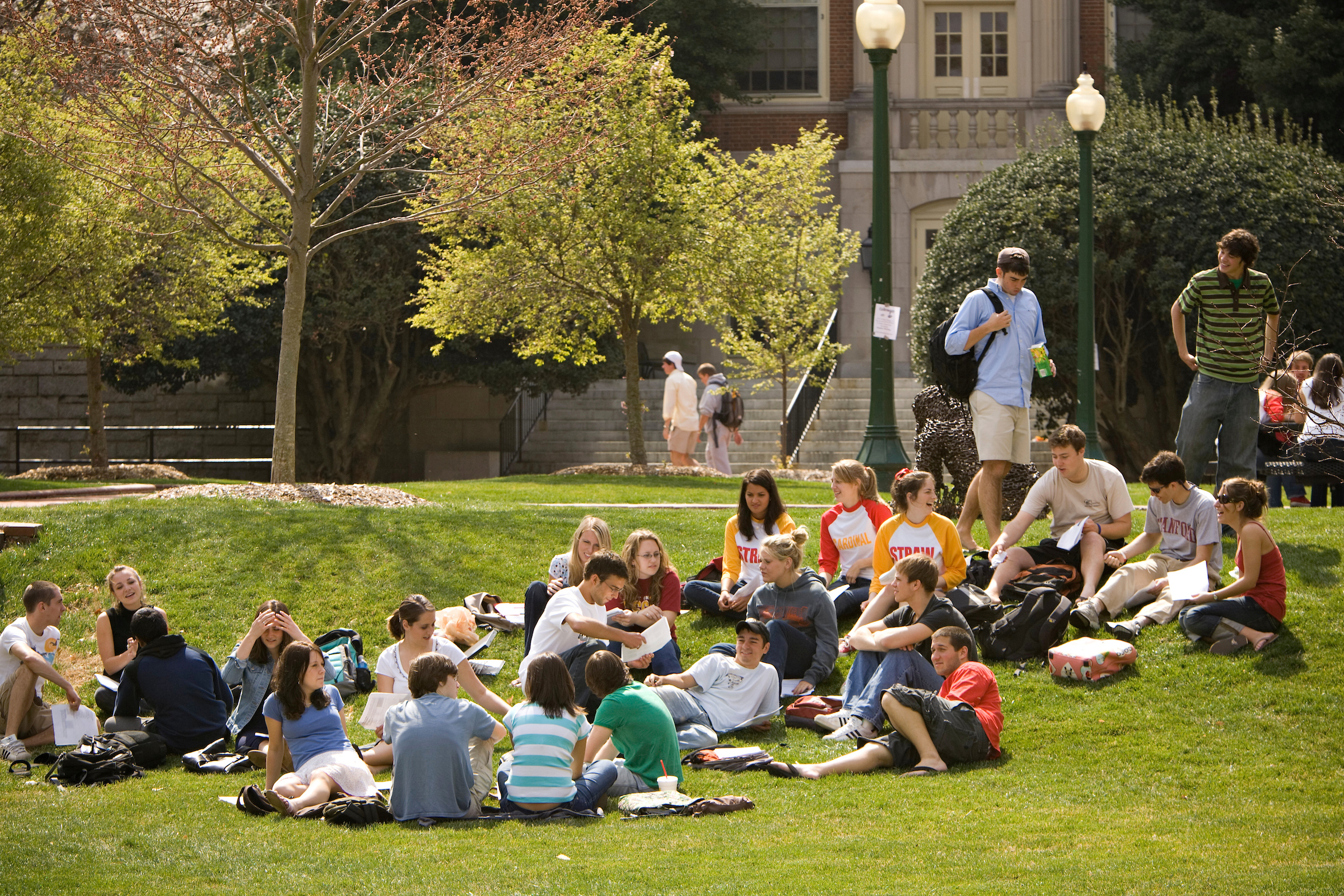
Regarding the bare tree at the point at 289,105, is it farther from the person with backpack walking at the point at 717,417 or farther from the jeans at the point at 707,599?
the jeans at the point at 707,599

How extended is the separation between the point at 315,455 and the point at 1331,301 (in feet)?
62.1

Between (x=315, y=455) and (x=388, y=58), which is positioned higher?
(x=388, y=58)

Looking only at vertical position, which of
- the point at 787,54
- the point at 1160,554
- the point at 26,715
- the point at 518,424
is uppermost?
the point at 787,54


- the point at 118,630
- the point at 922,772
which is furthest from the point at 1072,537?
the point at 118,630

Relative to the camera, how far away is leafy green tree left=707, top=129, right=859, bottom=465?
76.6 feet

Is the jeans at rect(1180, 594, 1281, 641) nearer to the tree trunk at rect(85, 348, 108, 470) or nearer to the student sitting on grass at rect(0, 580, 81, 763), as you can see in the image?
the student sitting on grass at rect(0, 580, 81, 763)

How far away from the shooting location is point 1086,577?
9.41m

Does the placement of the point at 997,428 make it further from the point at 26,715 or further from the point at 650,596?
the point at 26,715

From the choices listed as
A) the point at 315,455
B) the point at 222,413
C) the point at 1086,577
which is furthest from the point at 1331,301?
the point at 222,413

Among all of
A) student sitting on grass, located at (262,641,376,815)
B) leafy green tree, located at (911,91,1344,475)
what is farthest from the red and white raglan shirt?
leafy green tree, located at (911,91,1344,475)

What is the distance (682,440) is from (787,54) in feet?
45.2

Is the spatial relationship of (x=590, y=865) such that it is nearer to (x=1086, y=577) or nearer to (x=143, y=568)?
(x=1086, y=577)

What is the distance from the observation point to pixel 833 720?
27.5 ft

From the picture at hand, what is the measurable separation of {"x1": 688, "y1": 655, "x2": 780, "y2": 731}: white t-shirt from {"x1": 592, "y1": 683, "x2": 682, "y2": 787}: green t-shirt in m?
1.19
